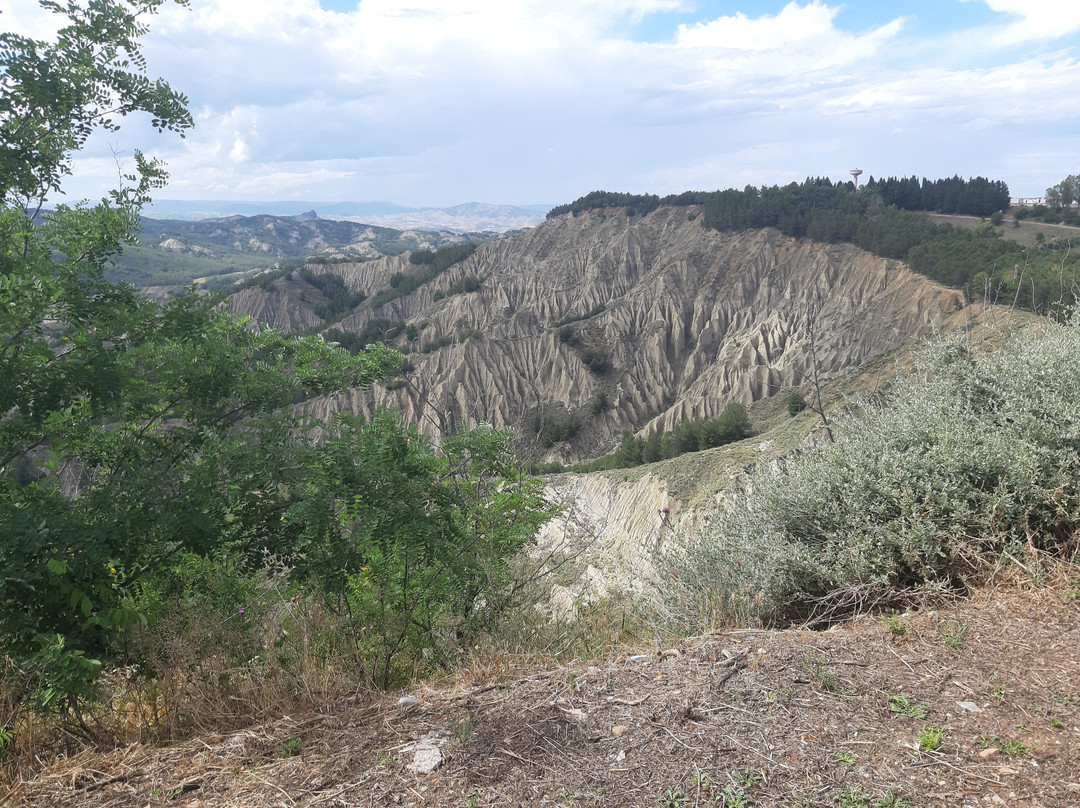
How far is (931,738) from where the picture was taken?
9.45 feet

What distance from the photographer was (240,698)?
378 centimetres

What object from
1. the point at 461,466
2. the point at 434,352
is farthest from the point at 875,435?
the point at 434,352

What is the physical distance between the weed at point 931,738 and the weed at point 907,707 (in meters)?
0.12

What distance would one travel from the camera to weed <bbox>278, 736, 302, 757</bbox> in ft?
10.8

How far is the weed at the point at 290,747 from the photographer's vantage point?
3283mm

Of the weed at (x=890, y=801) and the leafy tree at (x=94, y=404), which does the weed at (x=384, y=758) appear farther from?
the weed at (x=890, y=801)

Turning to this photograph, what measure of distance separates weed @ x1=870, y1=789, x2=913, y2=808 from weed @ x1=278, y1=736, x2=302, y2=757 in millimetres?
2712

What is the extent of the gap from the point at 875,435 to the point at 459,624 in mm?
4012

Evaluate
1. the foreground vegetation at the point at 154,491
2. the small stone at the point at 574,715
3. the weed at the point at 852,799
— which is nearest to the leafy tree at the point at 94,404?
the foreground vegetation at the point at 154,491

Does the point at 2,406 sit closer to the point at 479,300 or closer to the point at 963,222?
the point at 479,300

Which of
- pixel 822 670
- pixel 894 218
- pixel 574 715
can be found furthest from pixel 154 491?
pixel 894 218

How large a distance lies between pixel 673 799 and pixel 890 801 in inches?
34.1

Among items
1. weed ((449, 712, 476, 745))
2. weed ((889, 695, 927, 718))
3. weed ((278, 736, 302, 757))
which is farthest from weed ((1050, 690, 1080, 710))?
weed ((278, 736, 302, 757))

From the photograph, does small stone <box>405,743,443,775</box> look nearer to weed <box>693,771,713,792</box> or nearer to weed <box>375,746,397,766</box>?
weed <box>375,746,397,766</box>
